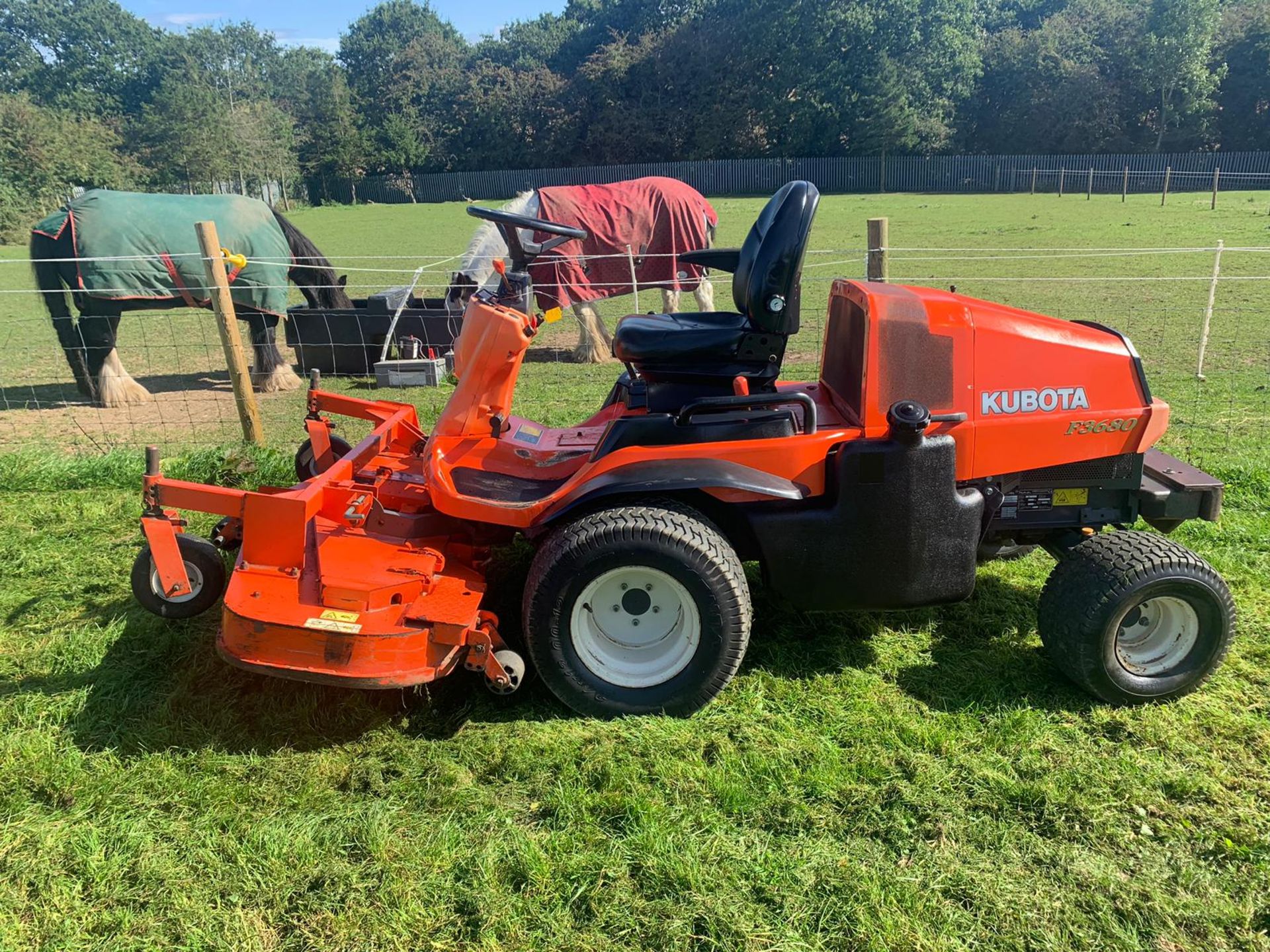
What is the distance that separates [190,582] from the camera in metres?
3.44

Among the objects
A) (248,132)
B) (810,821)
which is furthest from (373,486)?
(248,132)

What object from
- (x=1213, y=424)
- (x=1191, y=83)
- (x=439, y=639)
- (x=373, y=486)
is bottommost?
(x=1213, y=424)

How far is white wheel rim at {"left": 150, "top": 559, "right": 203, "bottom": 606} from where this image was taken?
3408mm

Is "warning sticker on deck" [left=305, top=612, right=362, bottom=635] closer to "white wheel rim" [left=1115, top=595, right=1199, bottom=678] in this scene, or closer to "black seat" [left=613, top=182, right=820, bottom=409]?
"black seat" [left=613, top=182, right=820, bottom=409]

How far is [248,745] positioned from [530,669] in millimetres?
1026

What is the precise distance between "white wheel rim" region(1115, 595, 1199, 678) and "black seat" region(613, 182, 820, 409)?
5.23 feet

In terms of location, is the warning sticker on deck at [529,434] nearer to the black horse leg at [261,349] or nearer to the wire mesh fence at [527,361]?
the wire mesh fence at [527,361]

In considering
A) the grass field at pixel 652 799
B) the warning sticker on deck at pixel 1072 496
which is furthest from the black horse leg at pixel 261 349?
the warning sticker on deck at pixel 1072 496

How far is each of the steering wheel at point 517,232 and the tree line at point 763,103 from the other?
125 feet

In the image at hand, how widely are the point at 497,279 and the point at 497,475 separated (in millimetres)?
6097

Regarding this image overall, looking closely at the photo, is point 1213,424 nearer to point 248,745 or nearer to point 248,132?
point 248,745

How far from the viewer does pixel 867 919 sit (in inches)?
90.2

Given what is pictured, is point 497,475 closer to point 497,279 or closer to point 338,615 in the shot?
point 338,615

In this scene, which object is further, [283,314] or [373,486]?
[283,314]
